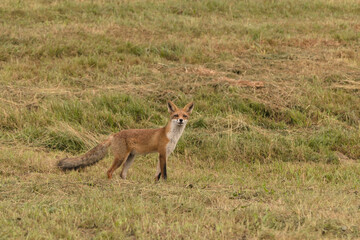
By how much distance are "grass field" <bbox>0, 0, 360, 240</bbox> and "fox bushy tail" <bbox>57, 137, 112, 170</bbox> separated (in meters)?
0.15

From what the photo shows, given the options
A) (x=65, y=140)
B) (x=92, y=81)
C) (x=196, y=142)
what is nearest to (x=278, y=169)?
(x=196, y=142)

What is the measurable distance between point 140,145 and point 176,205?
1943mm

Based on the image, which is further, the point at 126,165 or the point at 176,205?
the point at 126,165

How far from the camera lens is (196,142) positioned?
10156mm

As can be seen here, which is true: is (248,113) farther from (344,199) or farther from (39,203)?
(39,203)

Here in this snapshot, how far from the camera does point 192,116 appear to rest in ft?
37.7

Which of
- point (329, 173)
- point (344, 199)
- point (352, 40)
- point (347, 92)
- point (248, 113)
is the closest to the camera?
point (344, 199)

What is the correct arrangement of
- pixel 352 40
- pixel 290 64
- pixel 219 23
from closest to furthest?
pixel 290 64 < pixel 352 40 < pixel 219 23

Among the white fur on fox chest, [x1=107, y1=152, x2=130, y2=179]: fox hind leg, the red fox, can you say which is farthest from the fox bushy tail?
the white fur on fox chest

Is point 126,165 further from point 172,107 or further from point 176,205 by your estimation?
point 176,205

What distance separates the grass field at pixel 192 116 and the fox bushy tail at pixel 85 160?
150 mm

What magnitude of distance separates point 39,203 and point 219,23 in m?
14.0

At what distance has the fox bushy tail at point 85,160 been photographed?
8047mm

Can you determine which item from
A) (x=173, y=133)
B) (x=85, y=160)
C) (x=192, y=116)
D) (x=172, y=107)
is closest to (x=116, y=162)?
(x=85, y=160)
